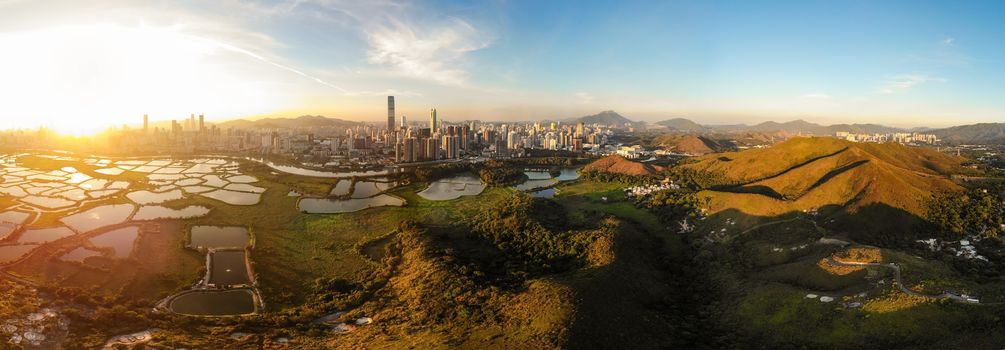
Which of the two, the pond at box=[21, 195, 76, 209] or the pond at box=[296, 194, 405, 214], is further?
the pond at box=[296, 194, 405, 214]

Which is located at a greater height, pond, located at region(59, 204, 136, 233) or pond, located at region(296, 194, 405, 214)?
pond, located at region(296, 194, 405, 214)

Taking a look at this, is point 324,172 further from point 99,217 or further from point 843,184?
point 843,184

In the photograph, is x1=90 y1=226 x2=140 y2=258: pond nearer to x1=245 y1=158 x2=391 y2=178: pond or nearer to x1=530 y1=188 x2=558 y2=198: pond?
x1=245 y1=158 x2=391 y2=178: pond

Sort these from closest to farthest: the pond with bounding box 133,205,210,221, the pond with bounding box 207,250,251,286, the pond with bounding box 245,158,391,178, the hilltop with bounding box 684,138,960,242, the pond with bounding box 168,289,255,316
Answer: the pond with bounding box 168,289,255,316 → the pond with bounding box 207,250,251,286 → the hilltop with bounding box 684,138,960,242 → the pond with bounding box 133,205,210,221 → the pond with bounding box 245,158,391,178

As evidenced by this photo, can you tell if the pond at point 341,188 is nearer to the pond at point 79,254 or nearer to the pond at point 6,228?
the pond at point 79,254

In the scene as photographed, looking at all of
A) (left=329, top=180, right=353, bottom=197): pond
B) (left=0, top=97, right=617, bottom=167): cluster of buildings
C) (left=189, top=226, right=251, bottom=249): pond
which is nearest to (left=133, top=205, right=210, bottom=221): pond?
(left=189, top=226, right=251, bottom=249): pond
